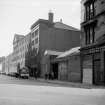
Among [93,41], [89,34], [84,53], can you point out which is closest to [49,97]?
[93,41]

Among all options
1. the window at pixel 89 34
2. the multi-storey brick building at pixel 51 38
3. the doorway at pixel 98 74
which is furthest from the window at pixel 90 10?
the multi-storey brick building at pixel 51 38

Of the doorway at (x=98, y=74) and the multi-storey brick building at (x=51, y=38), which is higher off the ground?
the multi-storey brick building at (x=51, y=38)

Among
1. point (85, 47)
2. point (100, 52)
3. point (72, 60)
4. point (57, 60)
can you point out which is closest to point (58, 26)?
point (57, 60)

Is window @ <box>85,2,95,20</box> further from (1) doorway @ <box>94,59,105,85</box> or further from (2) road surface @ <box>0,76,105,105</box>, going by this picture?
(2) road surface @ <box>0,76,105,105</box>

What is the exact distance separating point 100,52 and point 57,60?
58.3 feet

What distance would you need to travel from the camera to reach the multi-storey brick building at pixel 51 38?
56091mm

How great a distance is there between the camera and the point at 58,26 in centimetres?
6084

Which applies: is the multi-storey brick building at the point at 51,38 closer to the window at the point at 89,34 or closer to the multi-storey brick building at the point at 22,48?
the multi-storey brick building at the point at 22,48

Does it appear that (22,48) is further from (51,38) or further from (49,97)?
(49,97)

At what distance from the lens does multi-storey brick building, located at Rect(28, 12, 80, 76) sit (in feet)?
184

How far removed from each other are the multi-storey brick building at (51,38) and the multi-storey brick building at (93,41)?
25.3 metres

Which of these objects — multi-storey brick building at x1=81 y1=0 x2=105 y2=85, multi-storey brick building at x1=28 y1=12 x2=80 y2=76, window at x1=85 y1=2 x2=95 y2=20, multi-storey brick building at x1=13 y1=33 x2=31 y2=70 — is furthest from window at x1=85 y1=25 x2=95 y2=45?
multi-storey brick building at x1=13 y1=33 x2=31 y2=70

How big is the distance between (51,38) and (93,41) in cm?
3081

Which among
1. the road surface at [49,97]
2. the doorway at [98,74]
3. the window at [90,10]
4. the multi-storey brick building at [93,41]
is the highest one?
the window at [90,10]
